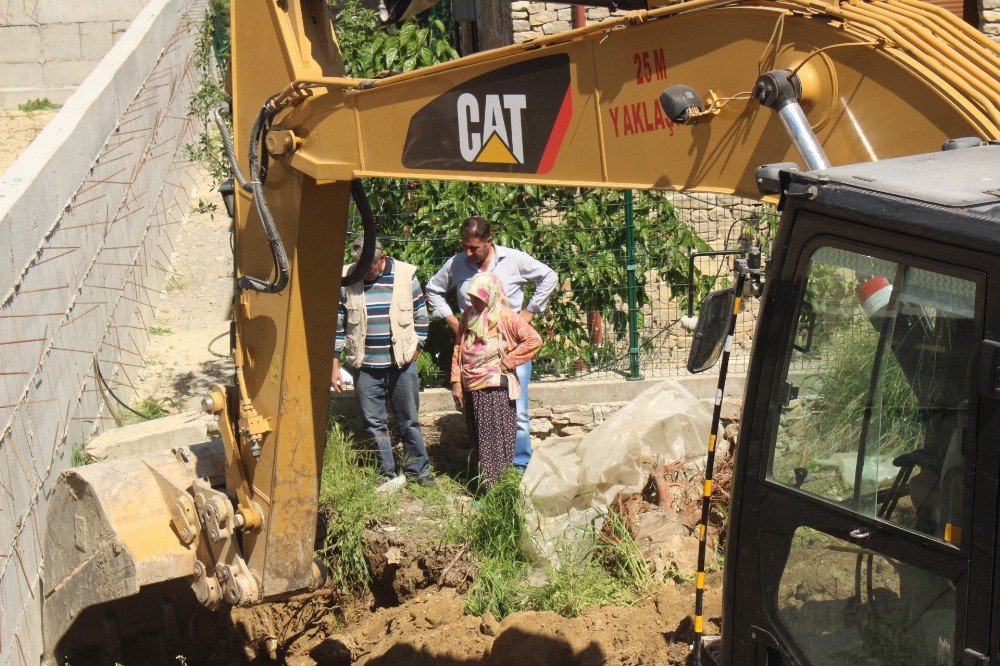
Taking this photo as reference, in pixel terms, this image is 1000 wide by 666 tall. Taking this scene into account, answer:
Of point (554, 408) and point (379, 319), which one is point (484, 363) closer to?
point (379, 319)

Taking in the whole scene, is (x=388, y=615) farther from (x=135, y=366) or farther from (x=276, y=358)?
(x=135, y=366)

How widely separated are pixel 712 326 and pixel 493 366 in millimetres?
3919

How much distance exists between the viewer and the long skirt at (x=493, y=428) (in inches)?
276

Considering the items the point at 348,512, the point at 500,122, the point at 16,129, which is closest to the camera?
the point at 500,122

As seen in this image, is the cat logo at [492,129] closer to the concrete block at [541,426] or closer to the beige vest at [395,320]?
the beige vest at [395,320]

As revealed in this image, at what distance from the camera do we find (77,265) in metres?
7.70

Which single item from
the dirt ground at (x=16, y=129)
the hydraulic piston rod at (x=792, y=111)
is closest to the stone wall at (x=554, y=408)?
the hydraulic piston rod at (x=792, y=111)

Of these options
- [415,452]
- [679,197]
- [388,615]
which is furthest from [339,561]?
[679,197]

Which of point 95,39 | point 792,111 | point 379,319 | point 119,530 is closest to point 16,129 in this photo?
point 95,39

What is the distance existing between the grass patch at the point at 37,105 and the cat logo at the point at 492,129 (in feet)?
37.2

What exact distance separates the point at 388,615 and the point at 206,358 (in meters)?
3.97

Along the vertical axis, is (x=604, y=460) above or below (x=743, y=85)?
below

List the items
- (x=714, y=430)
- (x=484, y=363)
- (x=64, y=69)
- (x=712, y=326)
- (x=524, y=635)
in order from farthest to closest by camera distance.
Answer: (x=64, y=69) → (x=484, y=363) → (x=524, y=635) → (x=714, y=430) → (x=712, y=326)

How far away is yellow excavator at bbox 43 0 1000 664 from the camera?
245 cm
